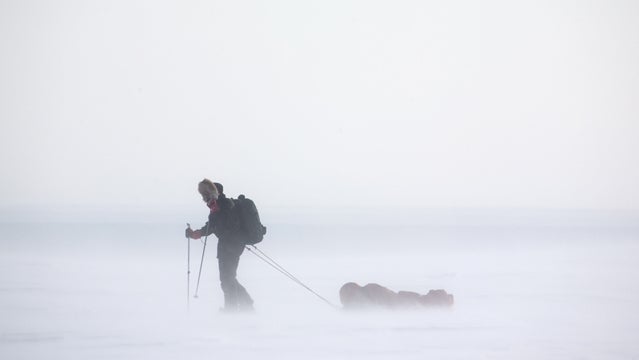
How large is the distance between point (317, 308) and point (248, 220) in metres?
1.60

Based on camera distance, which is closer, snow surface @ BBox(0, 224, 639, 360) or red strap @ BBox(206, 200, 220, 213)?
→ snow surface @ BBox(0, 224, 639, 360)

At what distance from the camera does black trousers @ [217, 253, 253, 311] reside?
9086 mm

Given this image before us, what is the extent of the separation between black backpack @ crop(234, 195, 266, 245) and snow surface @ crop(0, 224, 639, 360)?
0.82 metres

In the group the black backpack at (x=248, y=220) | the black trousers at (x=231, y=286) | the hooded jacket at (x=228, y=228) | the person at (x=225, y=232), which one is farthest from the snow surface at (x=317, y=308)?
the black backpack at (x=248, y=220)

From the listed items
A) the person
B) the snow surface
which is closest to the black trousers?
the person

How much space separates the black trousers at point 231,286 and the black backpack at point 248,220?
26 centimetres

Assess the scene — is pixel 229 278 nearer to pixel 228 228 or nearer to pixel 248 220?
pixel 228 228

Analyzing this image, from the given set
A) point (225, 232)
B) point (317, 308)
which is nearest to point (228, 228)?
point (225, 232)

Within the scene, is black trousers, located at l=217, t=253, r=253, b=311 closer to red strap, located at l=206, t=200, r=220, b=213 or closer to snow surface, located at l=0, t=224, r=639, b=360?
snow surface, located at l=0, t=224, r=639, b=360

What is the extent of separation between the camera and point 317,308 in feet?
32.8

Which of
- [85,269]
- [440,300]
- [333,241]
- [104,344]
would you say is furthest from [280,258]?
[104,344]

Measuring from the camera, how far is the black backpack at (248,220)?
900 centimetres

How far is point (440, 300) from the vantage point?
9.80m

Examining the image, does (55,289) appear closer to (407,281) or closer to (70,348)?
(70,348)
